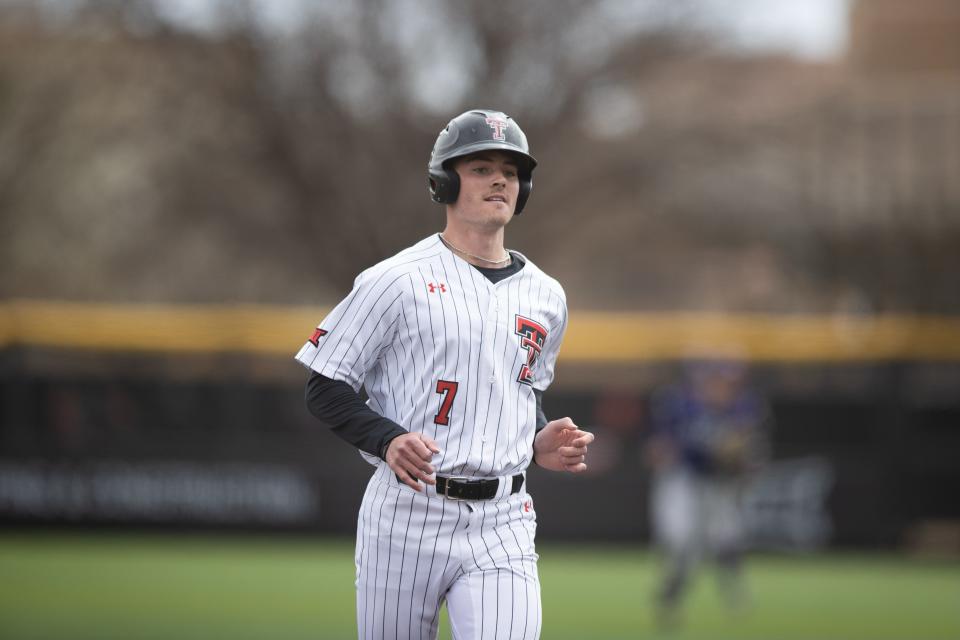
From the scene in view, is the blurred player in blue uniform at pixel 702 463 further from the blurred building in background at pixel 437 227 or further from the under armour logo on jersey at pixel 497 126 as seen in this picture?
the under armour logo on jersey at pixel 497 126

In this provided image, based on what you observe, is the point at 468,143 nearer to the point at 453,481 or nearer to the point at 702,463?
the point at 453,481

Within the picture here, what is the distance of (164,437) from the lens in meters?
16.4

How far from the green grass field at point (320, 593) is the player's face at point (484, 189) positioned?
5584 millimetres

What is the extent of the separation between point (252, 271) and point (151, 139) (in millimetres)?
6225

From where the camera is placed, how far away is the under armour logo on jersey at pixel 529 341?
4.55 metres

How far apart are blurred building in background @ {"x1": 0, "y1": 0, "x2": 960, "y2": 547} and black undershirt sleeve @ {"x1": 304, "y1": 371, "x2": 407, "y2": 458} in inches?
474

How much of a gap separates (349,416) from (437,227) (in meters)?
18.2

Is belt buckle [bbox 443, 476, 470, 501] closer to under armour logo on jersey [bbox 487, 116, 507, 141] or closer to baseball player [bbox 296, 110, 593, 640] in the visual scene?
baseball player [bbox 296, 110, 593, 640]

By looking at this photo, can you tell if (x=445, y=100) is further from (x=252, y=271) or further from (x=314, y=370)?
(x=314, y=370)

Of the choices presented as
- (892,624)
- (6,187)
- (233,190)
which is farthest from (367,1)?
(892,624)

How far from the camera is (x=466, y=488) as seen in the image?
438cm

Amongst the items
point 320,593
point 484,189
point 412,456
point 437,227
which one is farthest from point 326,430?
point 412,456

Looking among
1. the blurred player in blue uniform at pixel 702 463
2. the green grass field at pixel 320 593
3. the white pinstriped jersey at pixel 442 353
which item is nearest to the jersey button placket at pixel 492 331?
the white pinstriped jersey at pixel 442 353

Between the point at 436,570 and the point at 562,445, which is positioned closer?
the point at 436,570
